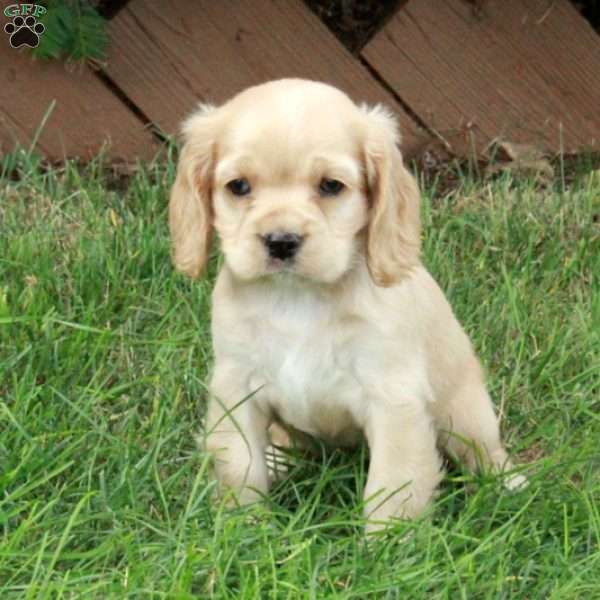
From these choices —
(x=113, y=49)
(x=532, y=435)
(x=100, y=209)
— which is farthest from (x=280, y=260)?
(x=113, y=49)

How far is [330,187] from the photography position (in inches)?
133

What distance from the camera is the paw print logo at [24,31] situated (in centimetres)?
530

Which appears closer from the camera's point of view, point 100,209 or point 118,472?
point 118,472

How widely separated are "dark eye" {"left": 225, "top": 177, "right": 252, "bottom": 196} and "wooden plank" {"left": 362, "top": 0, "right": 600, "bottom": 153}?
2351 mm

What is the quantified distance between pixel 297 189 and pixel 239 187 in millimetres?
161

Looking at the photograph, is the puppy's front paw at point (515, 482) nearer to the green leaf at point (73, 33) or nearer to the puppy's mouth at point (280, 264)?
the puppy's mouth at point (280, 264)

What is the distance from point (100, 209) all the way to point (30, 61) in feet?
2.60

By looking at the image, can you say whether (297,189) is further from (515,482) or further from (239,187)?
(515,482)

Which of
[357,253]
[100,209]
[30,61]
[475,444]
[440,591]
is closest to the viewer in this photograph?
[440,591]

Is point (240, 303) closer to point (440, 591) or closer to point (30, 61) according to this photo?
point (440, 591)

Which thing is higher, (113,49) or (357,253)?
(357,253)

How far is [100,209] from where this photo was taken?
5062 mm

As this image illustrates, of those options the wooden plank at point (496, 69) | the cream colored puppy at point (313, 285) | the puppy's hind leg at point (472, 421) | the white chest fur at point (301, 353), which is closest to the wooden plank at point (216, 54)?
the wooden plank at point (496, 69)

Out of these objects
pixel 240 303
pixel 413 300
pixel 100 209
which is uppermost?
pixel 413 300
